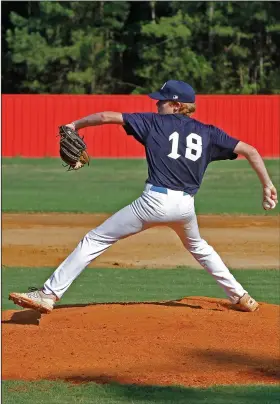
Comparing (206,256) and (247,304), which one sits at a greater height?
(206,256)

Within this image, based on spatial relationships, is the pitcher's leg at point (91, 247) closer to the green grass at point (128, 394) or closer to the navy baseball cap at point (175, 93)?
the navy baseball cap at point (175, 93)

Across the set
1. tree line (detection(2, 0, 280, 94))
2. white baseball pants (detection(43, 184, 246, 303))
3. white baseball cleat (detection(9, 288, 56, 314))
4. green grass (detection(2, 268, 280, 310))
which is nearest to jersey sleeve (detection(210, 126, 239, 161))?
white baseball pants (detection(43, 184, 246, 303))

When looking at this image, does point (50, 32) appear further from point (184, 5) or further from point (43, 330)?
point (43, 330)

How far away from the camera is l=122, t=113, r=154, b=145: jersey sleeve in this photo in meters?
8.49

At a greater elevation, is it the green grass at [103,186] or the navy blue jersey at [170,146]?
the navy blue jersey at [170,146]

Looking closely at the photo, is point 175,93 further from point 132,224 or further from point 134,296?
point 134,296

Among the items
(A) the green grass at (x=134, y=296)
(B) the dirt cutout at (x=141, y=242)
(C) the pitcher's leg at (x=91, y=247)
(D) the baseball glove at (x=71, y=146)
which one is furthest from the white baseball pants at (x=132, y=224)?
(B) the dirt cutout at (x=141, y=242)

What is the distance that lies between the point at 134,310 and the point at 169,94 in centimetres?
192

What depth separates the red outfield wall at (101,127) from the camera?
36656mm

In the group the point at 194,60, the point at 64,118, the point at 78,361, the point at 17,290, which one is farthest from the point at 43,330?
the point at 194,60

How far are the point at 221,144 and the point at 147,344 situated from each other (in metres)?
1.74

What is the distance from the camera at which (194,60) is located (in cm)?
4347

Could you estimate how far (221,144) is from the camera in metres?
8.78

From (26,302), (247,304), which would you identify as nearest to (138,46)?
(247,304)
